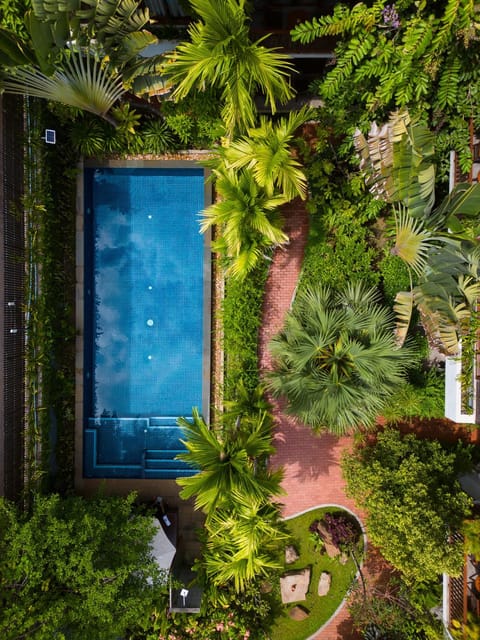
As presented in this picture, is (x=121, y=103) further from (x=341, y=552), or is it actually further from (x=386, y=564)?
(x=386, y=564)

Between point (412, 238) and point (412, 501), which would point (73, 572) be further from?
point (412, 238)

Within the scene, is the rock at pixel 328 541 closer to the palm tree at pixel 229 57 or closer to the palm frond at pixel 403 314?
the palm frond at pixel 403 314

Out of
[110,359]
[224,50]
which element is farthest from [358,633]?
[224,50]

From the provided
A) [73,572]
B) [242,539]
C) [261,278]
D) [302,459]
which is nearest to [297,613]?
[302,459]

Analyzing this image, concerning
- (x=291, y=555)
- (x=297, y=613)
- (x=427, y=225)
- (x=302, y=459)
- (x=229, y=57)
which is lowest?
(x=297, y=613)

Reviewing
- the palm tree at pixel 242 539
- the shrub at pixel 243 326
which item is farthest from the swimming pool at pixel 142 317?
the palm tree at pixel 242 539

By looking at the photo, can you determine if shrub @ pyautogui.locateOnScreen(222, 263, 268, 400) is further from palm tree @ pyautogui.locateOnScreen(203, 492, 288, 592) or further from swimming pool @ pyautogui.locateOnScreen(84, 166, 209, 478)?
palm tree @ pyautogui.locateOnScreen(203, 492, 288, 592)
